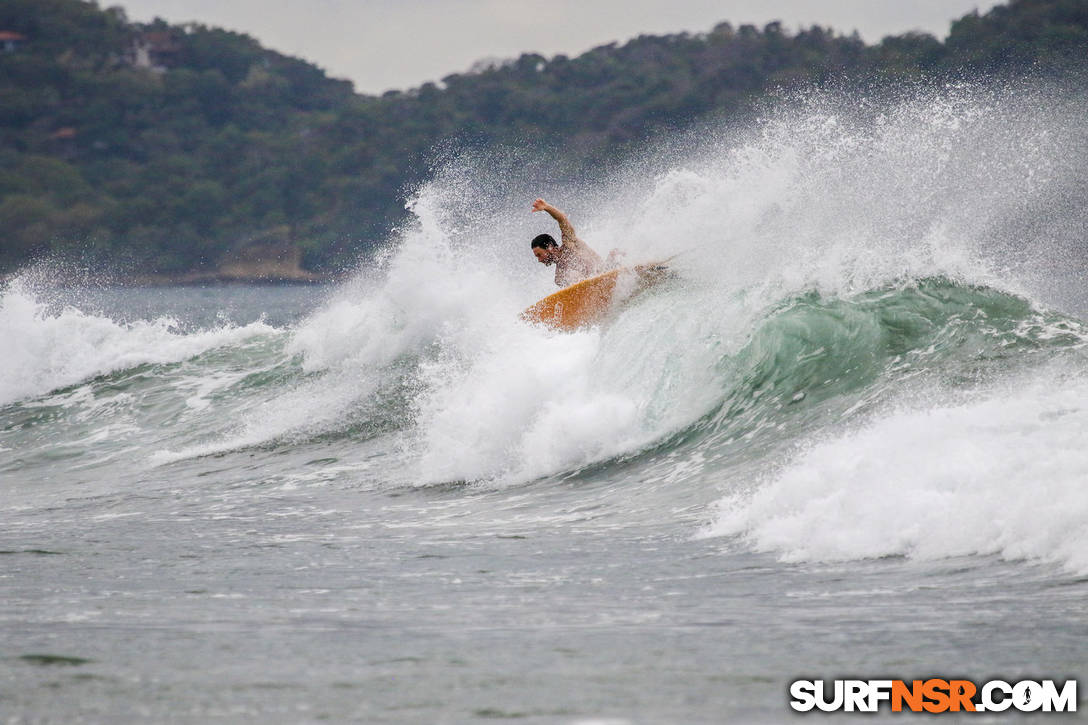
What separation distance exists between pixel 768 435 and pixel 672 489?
1270mm

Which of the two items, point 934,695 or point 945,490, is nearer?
point 934,695

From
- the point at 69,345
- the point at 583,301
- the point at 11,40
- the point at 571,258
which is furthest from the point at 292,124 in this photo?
the point at 583,301

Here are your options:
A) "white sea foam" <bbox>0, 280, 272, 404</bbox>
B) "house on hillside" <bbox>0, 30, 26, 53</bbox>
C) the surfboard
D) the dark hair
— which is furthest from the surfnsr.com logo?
"house on hillside" <bbox>0, 30, 26, 53</bbox>

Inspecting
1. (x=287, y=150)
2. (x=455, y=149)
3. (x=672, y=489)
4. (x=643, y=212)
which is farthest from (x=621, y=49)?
(x=672, y=489)

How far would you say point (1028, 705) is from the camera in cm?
488

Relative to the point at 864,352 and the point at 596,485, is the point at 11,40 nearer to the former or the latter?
the point at 864,352

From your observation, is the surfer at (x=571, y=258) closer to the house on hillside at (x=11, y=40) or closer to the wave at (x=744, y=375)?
the wave at (x=744, y=375)

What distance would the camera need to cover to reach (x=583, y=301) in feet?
46.2

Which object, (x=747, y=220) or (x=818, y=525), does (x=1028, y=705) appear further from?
(x=747, y=220)

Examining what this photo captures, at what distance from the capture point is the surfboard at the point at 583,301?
45.9ft

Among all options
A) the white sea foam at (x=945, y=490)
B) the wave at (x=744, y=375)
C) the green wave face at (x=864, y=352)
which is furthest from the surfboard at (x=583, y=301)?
the white sea foam at (x=945, y=490)

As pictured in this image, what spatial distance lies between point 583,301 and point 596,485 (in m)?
3.99

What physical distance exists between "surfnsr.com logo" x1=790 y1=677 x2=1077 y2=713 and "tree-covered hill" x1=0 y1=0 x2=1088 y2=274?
5876 cm

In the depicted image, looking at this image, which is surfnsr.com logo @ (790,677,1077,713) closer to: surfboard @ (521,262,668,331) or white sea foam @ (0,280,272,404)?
surfboard @ (521,262,668,331)
